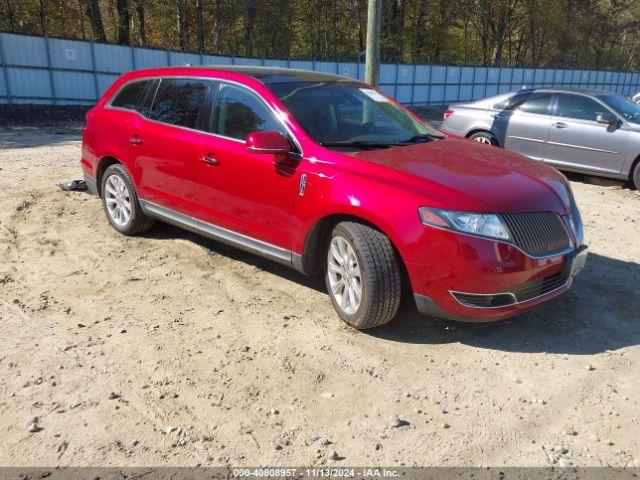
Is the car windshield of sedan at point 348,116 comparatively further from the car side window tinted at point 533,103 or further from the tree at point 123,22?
the tree at point 123,22

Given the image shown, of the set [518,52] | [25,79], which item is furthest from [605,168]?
[518,52]

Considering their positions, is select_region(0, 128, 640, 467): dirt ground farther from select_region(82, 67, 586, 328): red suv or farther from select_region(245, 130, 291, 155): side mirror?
select_region(245, 130, 291, 155): side mirror

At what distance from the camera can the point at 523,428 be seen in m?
3.06

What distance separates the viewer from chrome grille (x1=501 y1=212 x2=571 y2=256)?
360 cm

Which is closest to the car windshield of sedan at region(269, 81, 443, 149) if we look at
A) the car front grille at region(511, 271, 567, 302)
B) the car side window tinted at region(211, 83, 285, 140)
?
the car side window tinted at region(211, 83, 285, 140)

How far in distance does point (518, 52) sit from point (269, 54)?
27.4m

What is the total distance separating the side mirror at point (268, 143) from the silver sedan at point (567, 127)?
554 centimetres

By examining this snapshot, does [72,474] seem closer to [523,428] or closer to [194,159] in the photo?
[523,428]

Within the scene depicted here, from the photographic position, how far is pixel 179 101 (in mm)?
5172

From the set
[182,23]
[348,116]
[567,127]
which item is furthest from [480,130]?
[182,23]

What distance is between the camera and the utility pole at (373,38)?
899cm

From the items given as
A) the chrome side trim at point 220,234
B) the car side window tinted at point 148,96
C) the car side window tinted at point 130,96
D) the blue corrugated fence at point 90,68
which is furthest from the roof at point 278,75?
the blue corrugated fence at point 90,68

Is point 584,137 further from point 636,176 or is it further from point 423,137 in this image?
point 423,137

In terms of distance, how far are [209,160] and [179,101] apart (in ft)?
2.78
